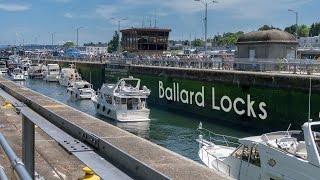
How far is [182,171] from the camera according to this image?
18.9ft

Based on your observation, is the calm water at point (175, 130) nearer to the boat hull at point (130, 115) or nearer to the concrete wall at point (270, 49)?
the boat hull at point (130, 115)

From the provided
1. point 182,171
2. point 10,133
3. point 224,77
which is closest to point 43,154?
point 10,133

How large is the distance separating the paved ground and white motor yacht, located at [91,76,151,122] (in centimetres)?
2553

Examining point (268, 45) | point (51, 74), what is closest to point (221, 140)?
point (268, 45)

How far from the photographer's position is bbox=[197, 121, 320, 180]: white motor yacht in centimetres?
1120

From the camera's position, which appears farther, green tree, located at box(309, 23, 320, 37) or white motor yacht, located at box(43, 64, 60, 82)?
green tree, located at box(309, 23, 320, 37)

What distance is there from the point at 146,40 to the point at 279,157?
8347 centimetres

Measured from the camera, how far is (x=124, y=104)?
37.4m

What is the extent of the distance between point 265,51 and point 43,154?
39.8m

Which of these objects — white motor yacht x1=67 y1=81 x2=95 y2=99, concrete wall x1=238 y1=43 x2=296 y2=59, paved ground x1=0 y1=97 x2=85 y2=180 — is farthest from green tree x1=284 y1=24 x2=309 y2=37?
paved ground x1=0 y1=97 x2=85 y2=180

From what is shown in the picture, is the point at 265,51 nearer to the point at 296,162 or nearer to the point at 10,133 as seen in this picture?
the point at 296,162

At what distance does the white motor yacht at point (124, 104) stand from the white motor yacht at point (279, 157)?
69.2 ft

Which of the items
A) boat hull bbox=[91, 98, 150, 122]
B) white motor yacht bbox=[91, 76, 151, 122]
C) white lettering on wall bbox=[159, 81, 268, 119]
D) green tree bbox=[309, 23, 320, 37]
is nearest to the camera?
white lettering on wall bbox=[159, 81, 268, 119]

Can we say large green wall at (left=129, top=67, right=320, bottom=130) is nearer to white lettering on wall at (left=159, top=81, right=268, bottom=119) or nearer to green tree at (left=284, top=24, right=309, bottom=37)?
white lettering on wall at (left=159, top=81, right=268, bottom=119)
